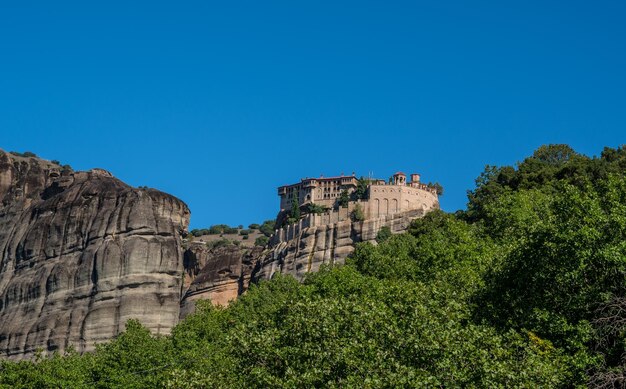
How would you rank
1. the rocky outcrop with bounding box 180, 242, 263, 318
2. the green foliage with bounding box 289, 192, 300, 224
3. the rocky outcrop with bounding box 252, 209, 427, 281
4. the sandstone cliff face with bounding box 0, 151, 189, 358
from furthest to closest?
the green foliage with bounding box 289, 192, 300, 224 < the rocky outcrop with bounding box 180, 242, 263, 318 < the rocky outcrop with bounding box 252, 209, 427, 281 < the sandstone cliff face with bounding box 0, 151, 189, 358

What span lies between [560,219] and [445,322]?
306 inches

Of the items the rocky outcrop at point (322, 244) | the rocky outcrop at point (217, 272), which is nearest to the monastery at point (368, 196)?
the rocky outcrop at point (322, 244)

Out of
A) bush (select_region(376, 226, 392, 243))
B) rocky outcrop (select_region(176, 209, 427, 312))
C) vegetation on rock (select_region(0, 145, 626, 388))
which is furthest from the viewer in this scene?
rocky outcrop (select_region(176, 209, 427, 312))

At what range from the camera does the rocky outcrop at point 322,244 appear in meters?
141

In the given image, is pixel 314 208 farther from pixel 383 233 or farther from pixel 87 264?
pixel 87 264

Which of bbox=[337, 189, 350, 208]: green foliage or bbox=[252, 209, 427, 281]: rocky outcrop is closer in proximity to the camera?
bbox=[252, 209, 427, 281]: rocky outcrop

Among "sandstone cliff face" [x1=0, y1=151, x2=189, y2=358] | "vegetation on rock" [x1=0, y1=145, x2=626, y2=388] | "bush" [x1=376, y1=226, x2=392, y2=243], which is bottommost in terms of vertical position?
"vegetation on rock" [x1=0, y1=145, x2=626, y2=388]

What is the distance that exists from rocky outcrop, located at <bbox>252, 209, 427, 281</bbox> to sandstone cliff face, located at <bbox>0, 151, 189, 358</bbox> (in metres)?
13.1

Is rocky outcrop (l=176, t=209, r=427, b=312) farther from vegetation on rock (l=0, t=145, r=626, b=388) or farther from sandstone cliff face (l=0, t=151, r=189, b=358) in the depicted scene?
vegetation on rock (l=0, t=145, r=626, b=388)

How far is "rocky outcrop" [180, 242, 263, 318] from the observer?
14300cm

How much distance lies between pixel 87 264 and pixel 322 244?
31.2m

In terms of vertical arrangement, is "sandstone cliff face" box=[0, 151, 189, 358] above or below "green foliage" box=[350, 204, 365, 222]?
below

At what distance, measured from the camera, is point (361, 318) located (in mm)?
45344

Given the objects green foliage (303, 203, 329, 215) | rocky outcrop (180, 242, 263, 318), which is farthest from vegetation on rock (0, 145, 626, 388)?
green foliage (303, 203, 329, 215)
